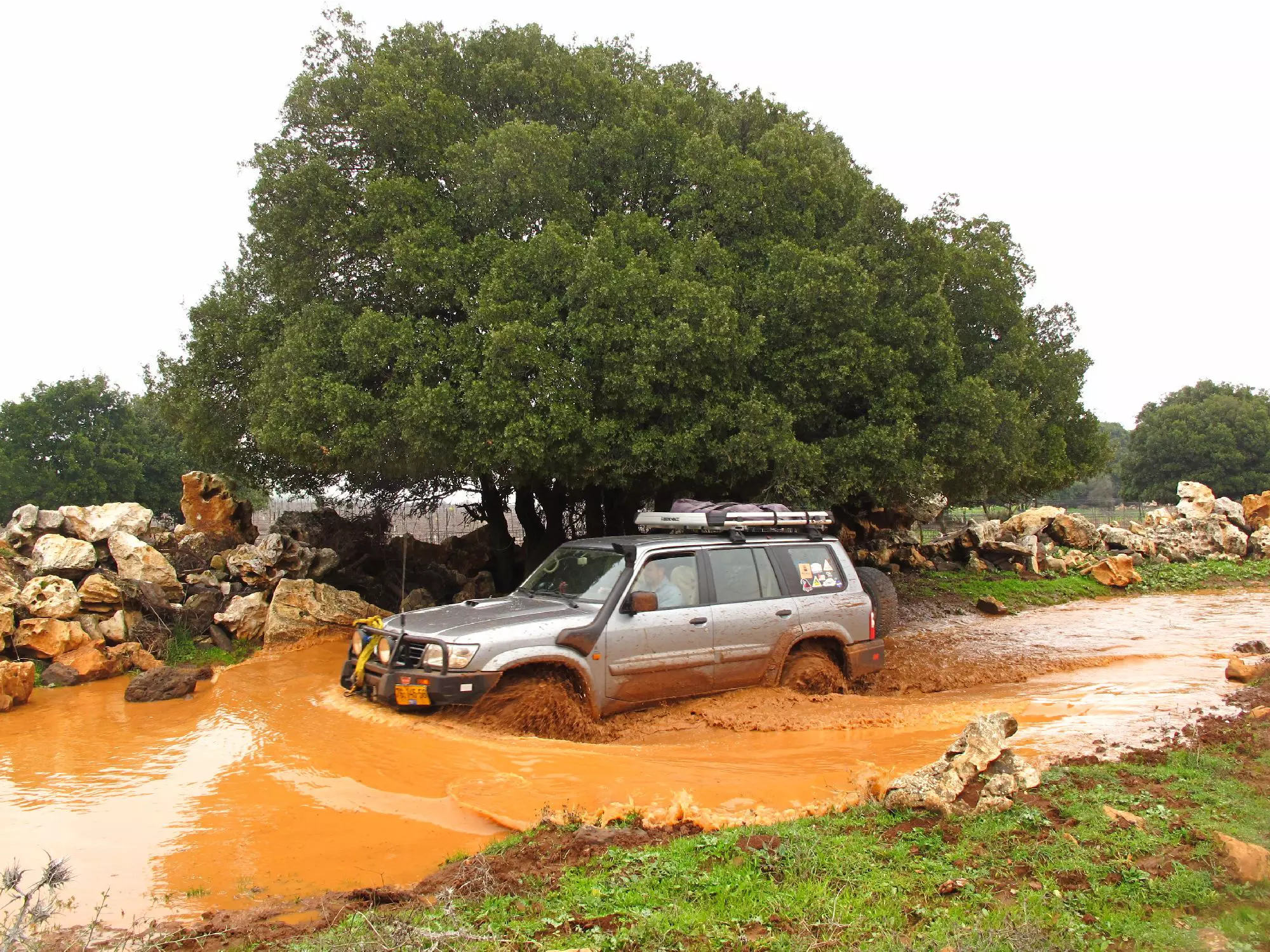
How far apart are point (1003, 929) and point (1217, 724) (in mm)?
4546

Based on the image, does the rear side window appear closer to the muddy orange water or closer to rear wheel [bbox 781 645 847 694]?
rear wheel [bbox 781 645 847 694]

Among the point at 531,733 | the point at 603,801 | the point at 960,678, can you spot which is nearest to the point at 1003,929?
the point at 603,801

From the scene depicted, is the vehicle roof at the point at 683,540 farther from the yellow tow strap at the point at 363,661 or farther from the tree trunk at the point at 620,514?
the tree trunk at the point at 620,514

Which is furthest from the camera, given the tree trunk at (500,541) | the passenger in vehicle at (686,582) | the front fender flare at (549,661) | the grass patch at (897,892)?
the tree trunk at (500,541)

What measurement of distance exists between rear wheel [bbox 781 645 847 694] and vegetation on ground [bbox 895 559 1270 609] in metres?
8.99

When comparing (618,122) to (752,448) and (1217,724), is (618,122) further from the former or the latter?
(1217,724)

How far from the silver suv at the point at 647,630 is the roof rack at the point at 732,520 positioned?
120 mm

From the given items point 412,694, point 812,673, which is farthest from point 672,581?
point 412,694

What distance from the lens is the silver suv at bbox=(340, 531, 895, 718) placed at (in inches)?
265

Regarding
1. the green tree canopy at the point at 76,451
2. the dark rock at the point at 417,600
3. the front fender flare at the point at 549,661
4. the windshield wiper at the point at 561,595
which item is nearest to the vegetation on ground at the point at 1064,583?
the dark rock at the point at 417,600

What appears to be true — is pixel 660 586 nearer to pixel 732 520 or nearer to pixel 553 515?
pixel 732 520

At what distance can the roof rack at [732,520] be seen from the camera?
817 centimetres

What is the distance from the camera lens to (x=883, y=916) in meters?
3.36

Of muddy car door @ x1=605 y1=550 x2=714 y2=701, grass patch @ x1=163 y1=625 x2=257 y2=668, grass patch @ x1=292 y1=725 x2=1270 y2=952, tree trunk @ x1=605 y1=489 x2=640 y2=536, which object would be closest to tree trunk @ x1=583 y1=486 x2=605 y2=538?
tree trunk @ x1=605 y1=489 x2=640 y2=536
